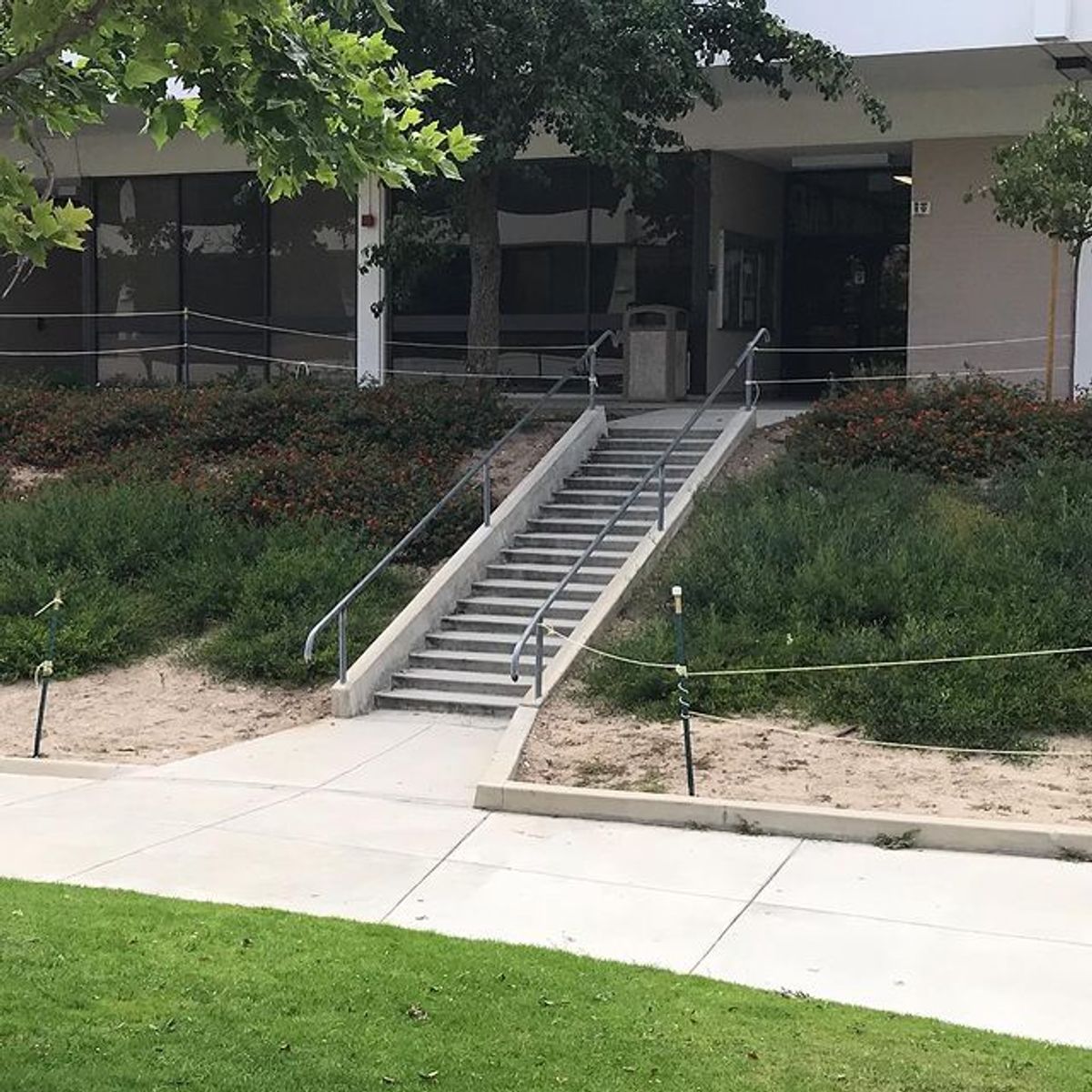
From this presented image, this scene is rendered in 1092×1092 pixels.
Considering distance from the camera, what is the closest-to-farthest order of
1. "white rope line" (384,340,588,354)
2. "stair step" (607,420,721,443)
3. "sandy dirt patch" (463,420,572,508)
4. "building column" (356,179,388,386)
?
"sandy dirt patch" (463,420,572,508)
"stair step" (607,420,721,443)
"white rope line" (384,340,588,354)
"building column" (356,179,388,386)

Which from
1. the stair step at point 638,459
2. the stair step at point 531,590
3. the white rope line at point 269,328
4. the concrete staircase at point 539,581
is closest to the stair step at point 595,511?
the concrete staircase at point 539,581

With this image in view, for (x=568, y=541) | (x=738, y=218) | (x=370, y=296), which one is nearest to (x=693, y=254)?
(x=738, y=218)

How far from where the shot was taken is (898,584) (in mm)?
11312

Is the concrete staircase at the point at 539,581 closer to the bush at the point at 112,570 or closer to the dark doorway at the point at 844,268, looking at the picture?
the bush at the point at 112,570

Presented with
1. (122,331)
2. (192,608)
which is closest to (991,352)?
(192,608)

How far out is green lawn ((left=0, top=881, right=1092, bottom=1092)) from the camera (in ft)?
14.8

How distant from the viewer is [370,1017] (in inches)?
199

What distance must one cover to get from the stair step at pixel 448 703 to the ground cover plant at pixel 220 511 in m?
0.78

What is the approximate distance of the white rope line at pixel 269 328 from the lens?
22094 millimetres

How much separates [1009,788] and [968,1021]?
367cm

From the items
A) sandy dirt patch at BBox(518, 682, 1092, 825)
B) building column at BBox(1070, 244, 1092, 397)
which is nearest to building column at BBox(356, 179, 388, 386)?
building column at BBox(1070, 244, 1092, 397)

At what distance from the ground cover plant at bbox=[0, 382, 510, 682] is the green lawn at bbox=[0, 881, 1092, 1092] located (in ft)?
21.5

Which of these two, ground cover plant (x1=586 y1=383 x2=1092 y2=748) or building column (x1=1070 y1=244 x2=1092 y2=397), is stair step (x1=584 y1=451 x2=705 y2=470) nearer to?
ground cover plant (x1=586 y1=383 x2=1092 y2=748)

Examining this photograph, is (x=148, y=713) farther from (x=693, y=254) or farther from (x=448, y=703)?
(x=693, y=254)
